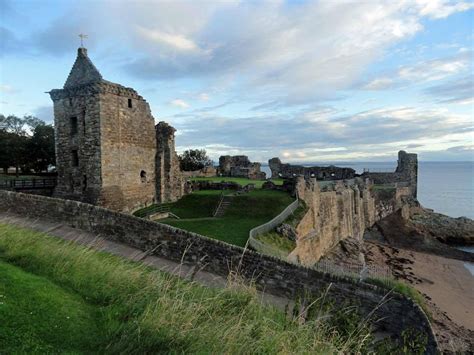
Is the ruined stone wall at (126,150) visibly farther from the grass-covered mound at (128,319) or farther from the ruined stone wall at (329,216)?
the grass-covered mound at (128,319)

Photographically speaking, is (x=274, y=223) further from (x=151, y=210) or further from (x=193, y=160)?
A: (x=193, y=160)

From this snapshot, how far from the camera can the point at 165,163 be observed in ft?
87.5

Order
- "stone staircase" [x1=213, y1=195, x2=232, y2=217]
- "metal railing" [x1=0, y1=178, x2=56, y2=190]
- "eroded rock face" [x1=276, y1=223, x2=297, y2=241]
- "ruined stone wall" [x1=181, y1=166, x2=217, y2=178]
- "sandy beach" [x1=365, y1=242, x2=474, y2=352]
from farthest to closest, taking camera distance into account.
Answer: "ruined stone wall" [x1=181, y1=166, x2=217, y2=178], "stone staircase" [x1=213, y1=195, x2=232, y2=217], "metal railing" [x1=0, y1=178, x2=56, y2=190], "eroded rock face" [x1=276, y1=223, x2=297, y2=241], "sandy beach" [x1=365, y1=242, x2=474, y2=352]

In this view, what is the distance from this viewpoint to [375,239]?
4066 cm

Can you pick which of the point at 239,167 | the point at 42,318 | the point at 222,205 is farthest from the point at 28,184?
the point at 239,167

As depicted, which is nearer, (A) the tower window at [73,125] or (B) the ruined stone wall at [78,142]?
(B) the ruined stone wall at [78,142]

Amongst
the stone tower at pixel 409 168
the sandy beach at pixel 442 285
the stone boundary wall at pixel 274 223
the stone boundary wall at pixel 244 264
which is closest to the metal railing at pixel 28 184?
the stone boundary wall at pixel 244 264

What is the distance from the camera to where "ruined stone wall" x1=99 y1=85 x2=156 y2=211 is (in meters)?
21.1

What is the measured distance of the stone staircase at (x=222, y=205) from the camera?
23.8 meters

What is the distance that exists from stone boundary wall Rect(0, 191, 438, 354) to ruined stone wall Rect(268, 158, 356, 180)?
133 feet

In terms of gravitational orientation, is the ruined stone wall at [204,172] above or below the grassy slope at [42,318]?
above

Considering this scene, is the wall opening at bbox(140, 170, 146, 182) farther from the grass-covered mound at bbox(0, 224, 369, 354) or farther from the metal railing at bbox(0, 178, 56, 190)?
the grass-covered mound at bbox(0, 224, 369, 354)

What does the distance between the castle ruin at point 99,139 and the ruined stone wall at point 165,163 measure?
4.97ft

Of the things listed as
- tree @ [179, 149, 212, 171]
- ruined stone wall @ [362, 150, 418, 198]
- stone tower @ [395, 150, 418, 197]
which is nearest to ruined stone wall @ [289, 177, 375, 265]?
ruined stone wall @ [362, 150, 418, 198]
